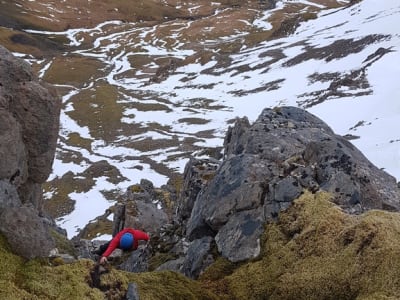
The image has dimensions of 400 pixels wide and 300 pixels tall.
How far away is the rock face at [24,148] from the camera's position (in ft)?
37.1

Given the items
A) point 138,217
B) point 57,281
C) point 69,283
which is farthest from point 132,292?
point 138,217

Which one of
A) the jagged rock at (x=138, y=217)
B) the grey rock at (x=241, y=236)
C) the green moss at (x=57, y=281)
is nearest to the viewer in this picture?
the green moss at (x=57, y=281)

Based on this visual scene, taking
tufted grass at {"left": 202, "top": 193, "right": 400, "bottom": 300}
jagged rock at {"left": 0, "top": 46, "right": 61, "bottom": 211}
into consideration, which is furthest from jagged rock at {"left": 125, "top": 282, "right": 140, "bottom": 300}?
jagged rock at {"left": 0, "top": 46, "right": 61, "bottom": 211}

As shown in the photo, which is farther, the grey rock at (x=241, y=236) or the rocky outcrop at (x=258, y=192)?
the rocky outcrop at (x=258, y=192)

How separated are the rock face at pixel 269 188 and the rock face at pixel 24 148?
18.5 ft

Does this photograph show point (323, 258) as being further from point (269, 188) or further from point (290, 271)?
point (269, 188)

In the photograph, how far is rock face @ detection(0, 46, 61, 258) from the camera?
11.3 m

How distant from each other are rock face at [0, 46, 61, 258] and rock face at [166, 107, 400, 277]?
5625mm

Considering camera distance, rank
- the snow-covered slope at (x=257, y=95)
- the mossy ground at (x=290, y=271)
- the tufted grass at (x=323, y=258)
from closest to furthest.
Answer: the mossy ground at (x=290, y=271), the tufted grass at (x=323, y=258), the snow-covered slope at (x=257, y=95)

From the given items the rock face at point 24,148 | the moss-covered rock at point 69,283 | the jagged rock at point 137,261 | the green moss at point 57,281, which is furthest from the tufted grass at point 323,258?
the jagged rock at point 137,261

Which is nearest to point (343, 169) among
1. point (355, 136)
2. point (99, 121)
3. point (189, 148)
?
point (355, 136)

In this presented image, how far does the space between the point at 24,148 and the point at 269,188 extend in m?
7.96

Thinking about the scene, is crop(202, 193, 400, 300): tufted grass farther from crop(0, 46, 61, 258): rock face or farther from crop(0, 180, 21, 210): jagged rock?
crop(0, 180, 21, 210): jagged rock

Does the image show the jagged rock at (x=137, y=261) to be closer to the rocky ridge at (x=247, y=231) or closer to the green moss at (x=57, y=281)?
the rocky ridge at (x=247, y=231)
